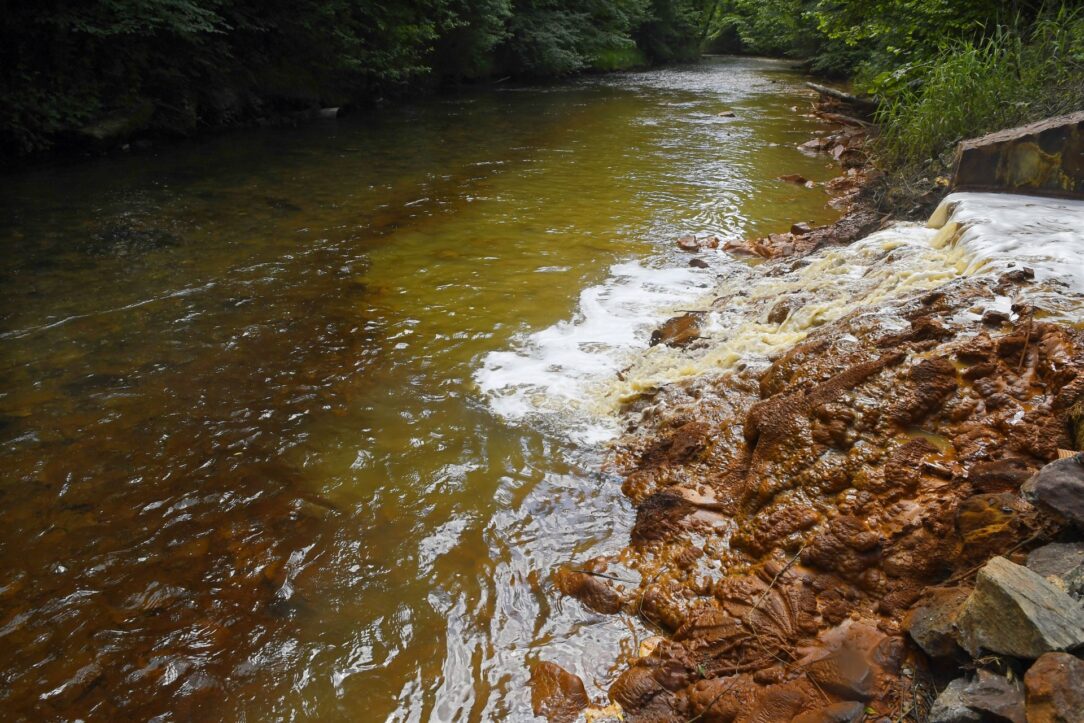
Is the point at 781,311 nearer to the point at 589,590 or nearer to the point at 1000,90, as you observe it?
the point at 589,590

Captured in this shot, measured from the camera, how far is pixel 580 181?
1002 cm

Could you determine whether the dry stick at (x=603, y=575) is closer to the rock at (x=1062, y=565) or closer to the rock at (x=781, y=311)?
the rock at (x=1062, y=565)

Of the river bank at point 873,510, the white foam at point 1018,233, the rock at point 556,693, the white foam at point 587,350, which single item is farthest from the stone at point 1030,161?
the rock at point 556,693

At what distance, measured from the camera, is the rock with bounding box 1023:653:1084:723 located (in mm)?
1554

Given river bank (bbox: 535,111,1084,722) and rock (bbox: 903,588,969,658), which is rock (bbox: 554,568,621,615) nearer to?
river bank (bbox: 535,111,1084,722)

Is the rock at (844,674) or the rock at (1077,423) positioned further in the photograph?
the rock at (1077,423)


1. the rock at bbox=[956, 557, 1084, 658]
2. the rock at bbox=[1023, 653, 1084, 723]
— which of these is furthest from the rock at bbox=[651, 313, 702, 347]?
the rock at bbox=[1023, 653, 1084, 723]

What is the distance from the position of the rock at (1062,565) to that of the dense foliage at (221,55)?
1167 centimetres

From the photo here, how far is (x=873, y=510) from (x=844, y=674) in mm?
862

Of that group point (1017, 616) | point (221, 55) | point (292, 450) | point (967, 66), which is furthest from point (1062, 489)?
point (221, 55)

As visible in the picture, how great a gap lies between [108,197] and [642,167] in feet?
25.4

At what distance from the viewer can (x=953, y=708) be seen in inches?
70.0

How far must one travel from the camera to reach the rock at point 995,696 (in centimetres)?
168

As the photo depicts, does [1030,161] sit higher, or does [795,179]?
[1030,161]
